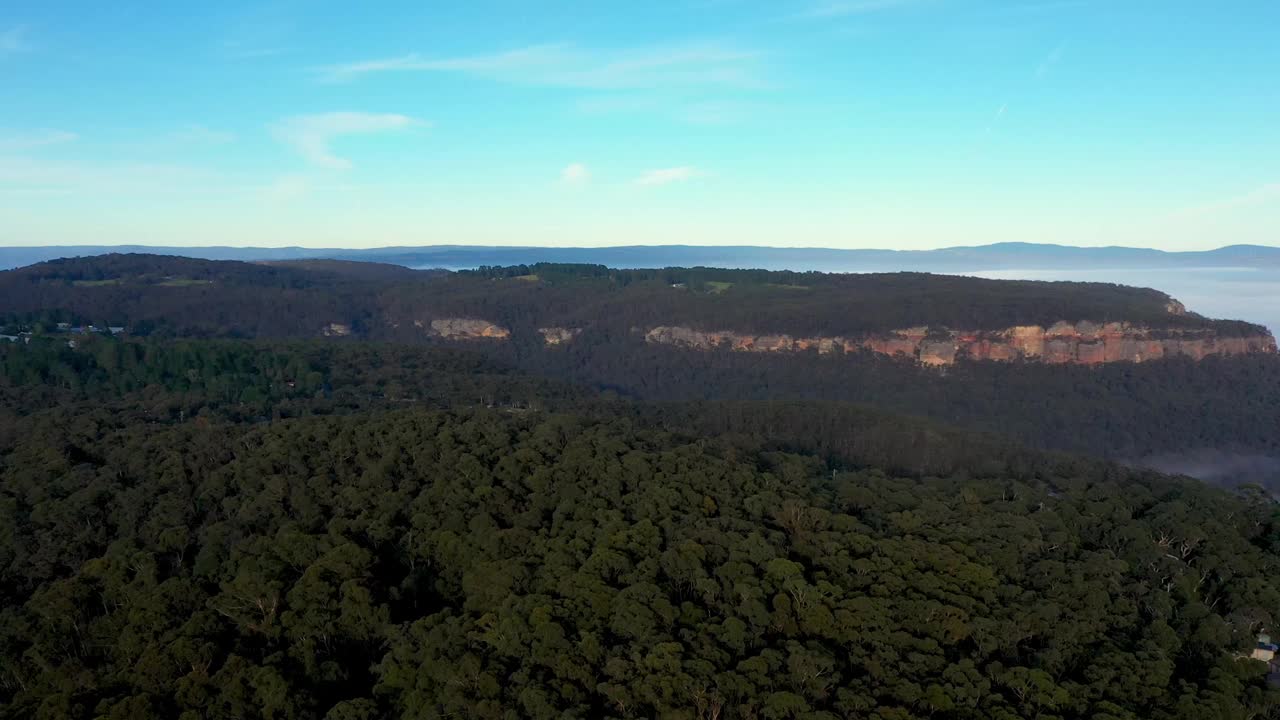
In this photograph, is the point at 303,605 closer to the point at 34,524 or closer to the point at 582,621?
the point at 582,621

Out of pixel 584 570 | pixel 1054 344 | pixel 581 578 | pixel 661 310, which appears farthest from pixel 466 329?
pixel 581 578

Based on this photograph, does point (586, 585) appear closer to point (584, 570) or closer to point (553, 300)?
point (584, 570)

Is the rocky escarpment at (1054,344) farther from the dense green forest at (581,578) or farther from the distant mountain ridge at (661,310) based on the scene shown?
the dense green forest at (581,578)

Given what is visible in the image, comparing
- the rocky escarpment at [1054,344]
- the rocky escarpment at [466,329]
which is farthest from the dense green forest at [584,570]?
the rocky escarpment at [466,329]

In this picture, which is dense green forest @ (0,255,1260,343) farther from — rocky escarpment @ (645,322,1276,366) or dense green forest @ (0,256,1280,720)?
dense green forest @ (0,256,1280,720)

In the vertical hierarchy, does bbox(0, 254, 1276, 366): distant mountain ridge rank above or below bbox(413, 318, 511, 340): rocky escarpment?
above

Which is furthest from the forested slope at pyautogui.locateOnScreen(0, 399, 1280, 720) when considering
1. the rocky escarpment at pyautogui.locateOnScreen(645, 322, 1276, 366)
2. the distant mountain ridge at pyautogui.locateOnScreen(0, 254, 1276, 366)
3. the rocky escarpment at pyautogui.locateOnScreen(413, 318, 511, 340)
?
the rocky escarpment at pyautogui.locateOnScreen(413, 318, 511, 340)

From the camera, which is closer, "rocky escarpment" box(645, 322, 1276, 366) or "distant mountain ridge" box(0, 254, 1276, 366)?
"rocky escarpment" box(645, 322, 1276, 366)

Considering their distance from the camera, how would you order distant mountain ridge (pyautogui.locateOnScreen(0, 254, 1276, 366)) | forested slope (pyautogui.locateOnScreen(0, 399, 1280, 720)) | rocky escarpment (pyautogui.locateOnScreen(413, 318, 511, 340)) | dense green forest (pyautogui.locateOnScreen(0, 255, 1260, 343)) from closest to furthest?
1. forested slope (pyautogui.locateOnScreen(0, 399, 1280, 720))
2. distant mountain ridge (pyautogui.locateOnScreen(0, 254, 1276, 366))
3. dense green forest (pyautogui.locateOnScreen(0, 255, 1260, 343))
4. rocky escarpment (pyautogui.locateOnScreen(413, 318, 511, 340))
